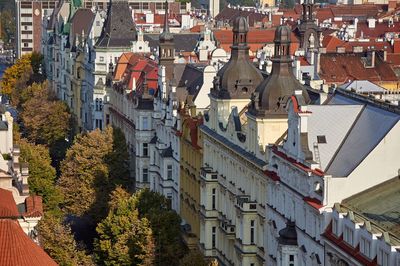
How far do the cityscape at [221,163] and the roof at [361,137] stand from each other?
10 centimetres

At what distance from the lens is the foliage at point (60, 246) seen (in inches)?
3996

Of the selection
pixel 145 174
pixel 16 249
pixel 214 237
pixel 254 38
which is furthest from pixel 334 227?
pixel 254 38

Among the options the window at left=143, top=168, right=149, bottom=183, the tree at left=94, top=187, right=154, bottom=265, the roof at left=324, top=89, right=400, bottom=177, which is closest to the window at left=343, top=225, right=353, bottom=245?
the roof at left=324, top=89, right=400, bottom=177

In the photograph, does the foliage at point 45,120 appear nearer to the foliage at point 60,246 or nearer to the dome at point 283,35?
the foliage at point 60,246

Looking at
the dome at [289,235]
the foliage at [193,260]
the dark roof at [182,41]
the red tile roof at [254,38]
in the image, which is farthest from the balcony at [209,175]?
the red tile roof at [254,38]

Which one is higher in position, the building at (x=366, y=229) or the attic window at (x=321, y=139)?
the attic window at (x=321, y=139)

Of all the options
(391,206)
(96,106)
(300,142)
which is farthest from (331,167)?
(96,106)

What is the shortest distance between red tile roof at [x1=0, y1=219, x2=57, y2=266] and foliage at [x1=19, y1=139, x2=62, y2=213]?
202 feet

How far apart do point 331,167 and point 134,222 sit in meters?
27.9

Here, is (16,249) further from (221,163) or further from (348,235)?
(221,163)

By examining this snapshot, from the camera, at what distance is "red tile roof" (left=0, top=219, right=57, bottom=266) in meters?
64.3

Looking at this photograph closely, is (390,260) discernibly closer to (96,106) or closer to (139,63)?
(139,63)

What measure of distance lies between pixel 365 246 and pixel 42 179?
66350 millimetres

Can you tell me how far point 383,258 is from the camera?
69.4 m
